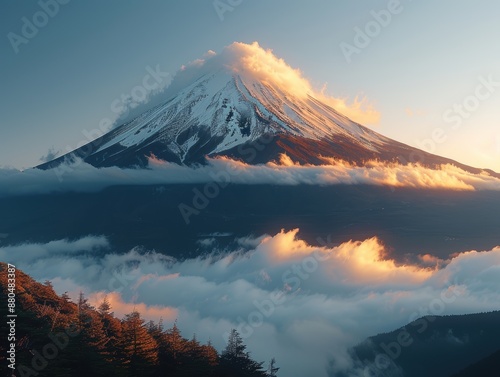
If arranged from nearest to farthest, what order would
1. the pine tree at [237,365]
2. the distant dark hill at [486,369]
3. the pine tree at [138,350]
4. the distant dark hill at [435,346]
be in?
the pine tree at [138,350] → the pine tree at [237,365] → the distant dark hill at [486,369] → the distant dark hill at [435,346]

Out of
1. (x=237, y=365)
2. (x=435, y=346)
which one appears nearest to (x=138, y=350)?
(x=237, y=365)

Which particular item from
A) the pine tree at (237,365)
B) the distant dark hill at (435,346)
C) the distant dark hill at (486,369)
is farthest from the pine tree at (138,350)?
the distant dark hill at (435,346)

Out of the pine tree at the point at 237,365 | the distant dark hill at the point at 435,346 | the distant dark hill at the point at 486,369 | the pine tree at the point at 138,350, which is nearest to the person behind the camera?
the pine tree at the point at 138,350

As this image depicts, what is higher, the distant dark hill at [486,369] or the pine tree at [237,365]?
the pine tree at [237,365]

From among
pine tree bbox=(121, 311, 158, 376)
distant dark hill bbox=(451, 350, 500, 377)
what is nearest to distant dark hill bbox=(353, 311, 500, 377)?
distant dark hill bbox=(451, 350, 500, 377)

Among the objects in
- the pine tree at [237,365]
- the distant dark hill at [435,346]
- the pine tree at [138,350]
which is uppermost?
the pine tree at [138,350]

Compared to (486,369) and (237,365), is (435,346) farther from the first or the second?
(237,365)

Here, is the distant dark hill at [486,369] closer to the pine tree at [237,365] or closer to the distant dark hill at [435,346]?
the distant dark hill at [435,346]

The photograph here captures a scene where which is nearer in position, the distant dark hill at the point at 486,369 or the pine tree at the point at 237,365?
the pine tree at the point at 237,365

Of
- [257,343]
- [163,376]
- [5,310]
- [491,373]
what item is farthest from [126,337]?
[257,343]
